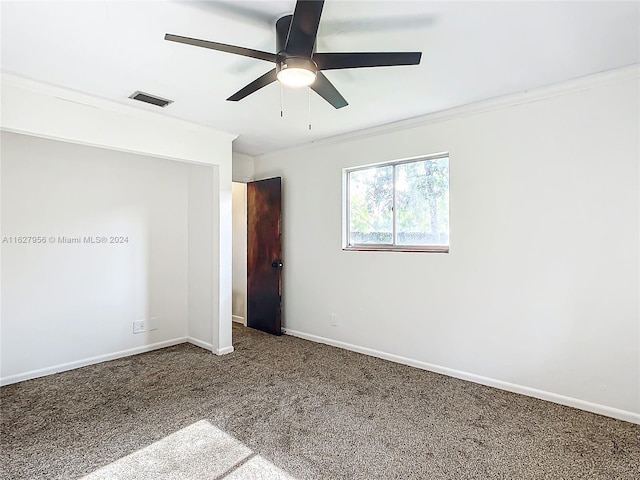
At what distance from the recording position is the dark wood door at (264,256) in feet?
15.8

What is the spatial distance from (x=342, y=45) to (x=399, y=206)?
1959mm

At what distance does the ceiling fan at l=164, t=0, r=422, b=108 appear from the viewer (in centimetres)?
173

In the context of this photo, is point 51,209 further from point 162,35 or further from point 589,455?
point 589,455

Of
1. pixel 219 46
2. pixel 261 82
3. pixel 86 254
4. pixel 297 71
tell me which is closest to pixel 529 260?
pixel 297 71

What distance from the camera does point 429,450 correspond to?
225cm

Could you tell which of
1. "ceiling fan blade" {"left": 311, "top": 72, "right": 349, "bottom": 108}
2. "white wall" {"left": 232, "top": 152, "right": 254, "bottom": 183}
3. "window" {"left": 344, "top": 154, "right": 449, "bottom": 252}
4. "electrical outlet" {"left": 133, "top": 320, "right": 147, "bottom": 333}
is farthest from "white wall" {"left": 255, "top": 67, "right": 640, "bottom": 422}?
"electrical outlet" {"left": 133, "top": 320, "right": 147, "bottom": 333}

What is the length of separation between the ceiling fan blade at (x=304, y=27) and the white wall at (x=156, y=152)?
2.09 meters

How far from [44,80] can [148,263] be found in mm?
2104

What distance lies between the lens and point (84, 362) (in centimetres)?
372

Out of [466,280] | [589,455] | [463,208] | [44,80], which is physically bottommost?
[589,455]

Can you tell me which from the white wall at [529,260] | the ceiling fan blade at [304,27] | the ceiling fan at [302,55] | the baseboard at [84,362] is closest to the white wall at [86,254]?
the baseboard at [84,362]

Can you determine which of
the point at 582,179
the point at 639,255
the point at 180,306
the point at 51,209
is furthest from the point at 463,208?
the point at 51,209

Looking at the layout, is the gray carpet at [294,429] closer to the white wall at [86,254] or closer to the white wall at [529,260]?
the white wall at [529,260]

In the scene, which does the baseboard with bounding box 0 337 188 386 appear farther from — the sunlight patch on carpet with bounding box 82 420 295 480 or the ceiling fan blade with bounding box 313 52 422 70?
the ceiling fan blade with bounding box 313 52 422 70
